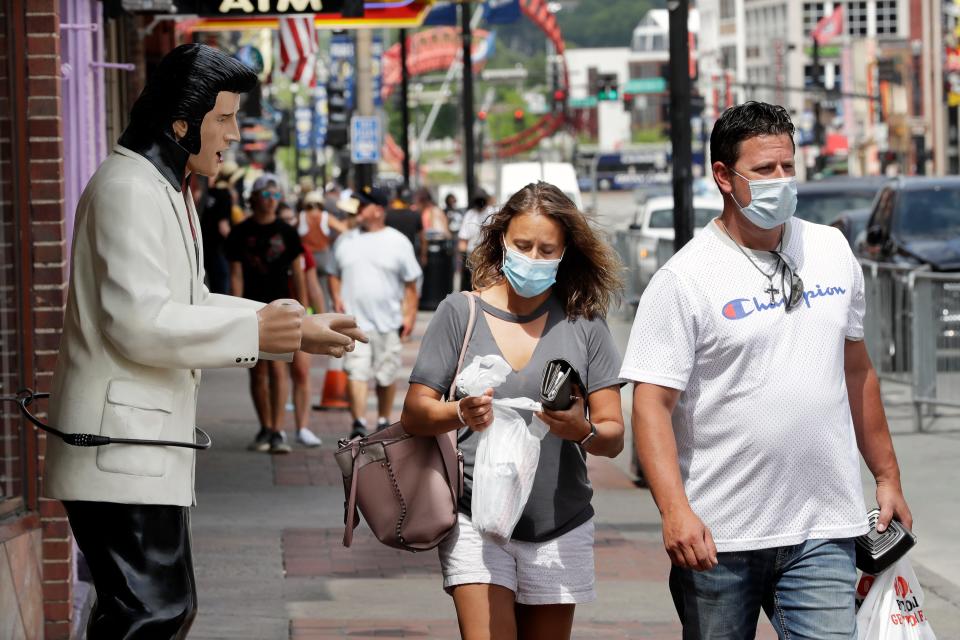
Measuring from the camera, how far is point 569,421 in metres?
4.56

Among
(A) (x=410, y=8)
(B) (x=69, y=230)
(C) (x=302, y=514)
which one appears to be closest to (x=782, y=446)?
(B) (x=69, y=230)

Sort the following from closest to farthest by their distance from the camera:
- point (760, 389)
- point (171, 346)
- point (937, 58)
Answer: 1. point (171, 346)
2. point (760, 389)
3. point (937, 58)

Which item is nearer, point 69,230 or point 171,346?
point 171,346

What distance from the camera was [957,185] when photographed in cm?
1877

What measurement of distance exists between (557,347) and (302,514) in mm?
5141

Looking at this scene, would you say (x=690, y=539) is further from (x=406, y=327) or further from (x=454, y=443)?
(x=406, y=327)

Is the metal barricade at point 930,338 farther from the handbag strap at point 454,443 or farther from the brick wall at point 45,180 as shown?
the handbag strap at point 454,443

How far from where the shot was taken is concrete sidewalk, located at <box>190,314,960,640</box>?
286 inches

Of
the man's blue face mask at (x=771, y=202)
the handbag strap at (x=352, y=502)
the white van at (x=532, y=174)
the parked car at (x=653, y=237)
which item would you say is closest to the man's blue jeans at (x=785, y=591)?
the man's blue face mask at (x=771, y=202)

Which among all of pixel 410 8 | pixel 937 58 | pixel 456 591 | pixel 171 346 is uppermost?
pixel 937 58

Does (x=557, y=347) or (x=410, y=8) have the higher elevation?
(x=410, y=8)

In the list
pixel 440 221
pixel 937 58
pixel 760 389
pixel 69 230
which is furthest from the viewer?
pixel 937 58

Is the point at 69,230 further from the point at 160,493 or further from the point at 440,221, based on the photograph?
the point at 440,221

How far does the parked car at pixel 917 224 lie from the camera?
17.1m
